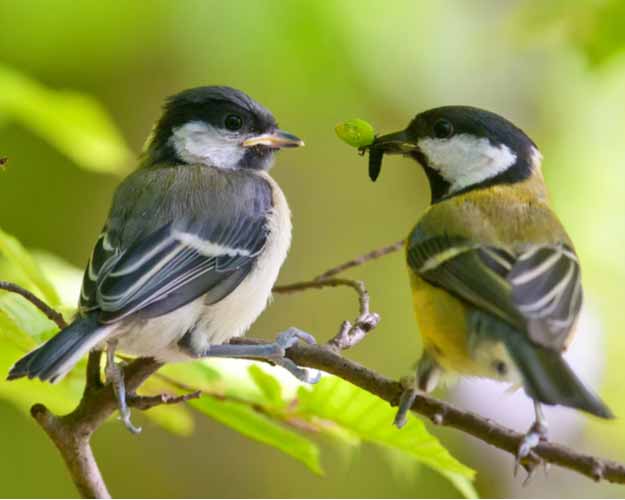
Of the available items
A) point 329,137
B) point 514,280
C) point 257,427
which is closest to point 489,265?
point 514,280

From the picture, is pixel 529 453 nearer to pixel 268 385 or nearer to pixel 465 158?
pixel 268 385

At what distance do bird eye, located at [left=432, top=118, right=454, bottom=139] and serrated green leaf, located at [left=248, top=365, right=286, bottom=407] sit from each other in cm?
61

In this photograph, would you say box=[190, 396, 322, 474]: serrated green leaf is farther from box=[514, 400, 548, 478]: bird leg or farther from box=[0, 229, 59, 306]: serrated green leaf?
box=[514, 400, 548, 478]: bird leg

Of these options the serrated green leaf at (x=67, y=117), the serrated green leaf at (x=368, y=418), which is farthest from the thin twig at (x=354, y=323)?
the serrated green leaf at (x=67, y=117)

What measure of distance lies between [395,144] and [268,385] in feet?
1.81

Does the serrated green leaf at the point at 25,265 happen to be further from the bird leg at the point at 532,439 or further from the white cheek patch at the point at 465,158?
the bird leg at the point at 532,439

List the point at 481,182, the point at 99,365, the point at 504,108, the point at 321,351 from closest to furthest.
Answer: the point at 321,351
the point at 99,365
the point at 481,182
the point at 504,108

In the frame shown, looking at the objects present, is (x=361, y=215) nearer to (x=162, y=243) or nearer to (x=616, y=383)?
(x=616, y=383)

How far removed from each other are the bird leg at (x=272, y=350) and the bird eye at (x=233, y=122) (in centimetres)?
64

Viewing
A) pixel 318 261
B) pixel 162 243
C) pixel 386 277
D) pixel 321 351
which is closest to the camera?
pixel 321 351

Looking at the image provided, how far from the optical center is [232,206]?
212 centimetres

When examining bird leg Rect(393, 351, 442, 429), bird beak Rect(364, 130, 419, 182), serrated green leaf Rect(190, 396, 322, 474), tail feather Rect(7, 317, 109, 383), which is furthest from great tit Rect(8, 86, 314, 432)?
bird beak Rect(364, 130, 419, 182)

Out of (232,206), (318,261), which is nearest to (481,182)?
(232,206)

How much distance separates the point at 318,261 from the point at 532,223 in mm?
2481
